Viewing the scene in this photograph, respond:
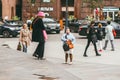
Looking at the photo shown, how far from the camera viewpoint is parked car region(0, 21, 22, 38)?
3966cm

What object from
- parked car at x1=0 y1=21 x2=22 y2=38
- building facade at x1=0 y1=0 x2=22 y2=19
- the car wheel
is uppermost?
building facade at x1=0 y1=0 x2=22 y2=19

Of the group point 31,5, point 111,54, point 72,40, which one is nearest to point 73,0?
point 31,5

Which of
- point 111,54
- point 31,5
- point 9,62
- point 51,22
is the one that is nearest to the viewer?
point 9,62

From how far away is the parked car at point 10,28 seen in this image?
39.7 metres

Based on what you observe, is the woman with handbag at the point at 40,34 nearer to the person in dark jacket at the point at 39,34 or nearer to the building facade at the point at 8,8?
the person in dark jacket at the point at 39,34

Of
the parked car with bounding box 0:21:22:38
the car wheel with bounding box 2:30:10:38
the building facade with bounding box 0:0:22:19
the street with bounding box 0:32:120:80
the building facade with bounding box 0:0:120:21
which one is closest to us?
the street with bounding box 0:32:120:80

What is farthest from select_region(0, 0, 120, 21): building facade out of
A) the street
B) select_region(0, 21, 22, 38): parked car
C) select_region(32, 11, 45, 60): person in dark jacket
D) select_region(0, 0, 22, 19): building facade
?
select_region(32, 11, 45, 60): person in dark jacket

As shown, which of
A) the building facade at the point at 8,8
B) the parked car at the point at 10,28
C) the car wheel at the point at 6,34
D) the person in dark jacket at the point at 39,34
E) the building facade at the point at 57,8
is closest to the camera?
the person in dark jacket at the point at 39,34

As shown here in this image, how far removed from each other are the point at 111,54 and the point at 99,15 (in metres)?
34.3

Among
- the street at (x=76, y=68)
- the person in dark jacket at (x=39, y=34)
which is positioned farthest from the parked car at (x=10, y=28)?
the person in dark jacket at (x=39, y=34)

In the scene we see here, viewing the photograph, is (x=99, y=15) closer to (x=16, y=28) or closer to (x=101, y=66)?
(x=16, y=28)

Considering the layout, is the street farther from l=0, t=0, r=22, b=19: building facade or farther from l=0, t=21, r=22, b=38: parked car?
l=0, t=0, r=22, b=19: building facade

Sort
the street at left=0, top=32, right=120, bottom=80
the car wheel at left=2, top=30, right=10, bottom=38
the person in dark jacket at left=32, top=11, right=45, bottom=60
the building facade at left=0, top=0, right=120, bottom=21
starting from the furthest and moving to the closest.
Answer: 1. the building facade at left=0, top=0, right=120, bottom=21
2. the car wheel at left=2, top=30, right=10, bottom=38
3. the person in dark jacket at left=32, top=11, right=45, bottom=60
4. the street at left=0, top=32, right=120, bottom=80

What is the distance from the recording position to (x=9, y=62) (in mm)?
16594
